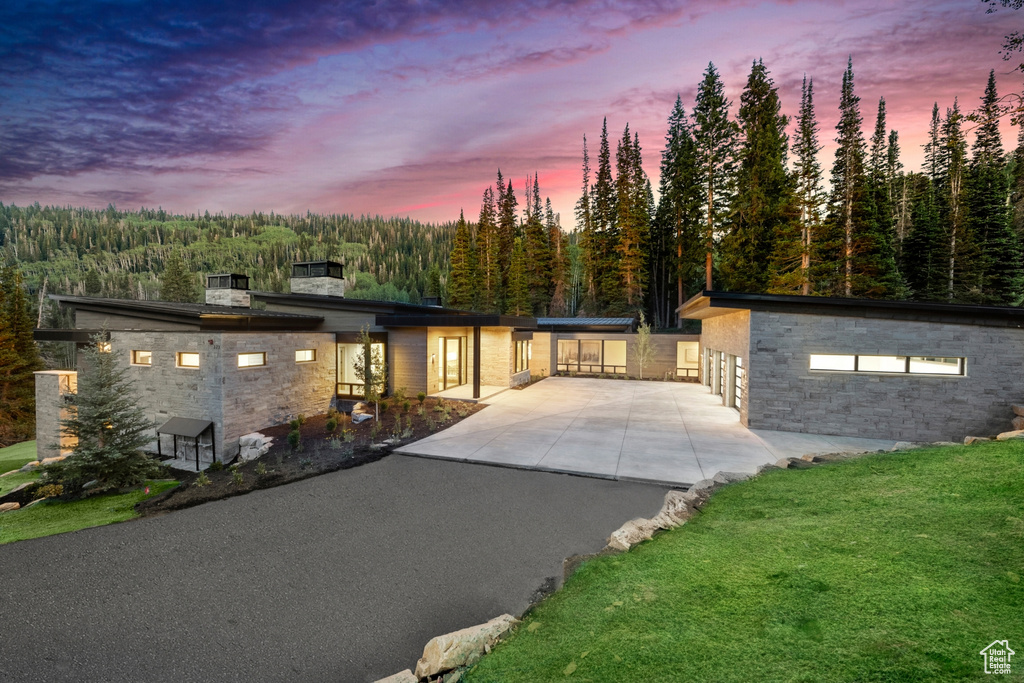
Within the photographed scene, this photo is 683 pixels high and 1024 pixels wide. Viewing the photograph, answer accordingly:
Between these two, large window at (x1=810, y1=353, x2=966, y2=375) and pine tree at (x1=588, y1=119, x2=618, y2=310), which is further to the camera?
pine tree at (x1=588, y1=119, x2=618, y2=310)

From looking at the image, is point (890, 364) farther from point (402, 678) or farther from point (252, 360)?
point (252, 360)

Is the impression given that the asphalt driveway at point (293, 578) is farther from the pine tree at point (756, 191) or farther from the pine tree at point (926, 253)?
the pine tree at point (926, 253)

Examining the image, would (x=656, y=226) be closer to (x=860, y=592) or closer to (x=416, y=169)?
(x=416, y=169)

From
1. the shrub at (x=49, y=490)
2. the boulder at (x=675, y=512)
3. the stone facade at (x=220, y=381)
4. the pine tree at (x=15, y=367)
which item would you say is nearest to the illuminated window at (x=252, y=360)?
the stone facade at (x=220, y=381)

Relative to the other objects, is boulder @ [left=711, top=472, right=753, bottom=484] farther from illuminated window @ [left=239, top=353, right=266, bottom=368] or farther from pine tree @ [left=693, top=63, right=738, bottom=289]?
pine tree @ [left=693, top=63, right=738, bottom=289]

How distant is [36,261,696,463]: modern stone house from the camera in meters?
11.9

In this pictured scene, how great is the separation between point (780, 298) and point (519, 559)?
10447 millimetres

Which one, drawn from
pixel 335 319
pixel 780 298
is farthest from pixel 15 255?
pixel 780 298

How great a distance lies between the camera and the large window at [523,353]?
70.9 feet

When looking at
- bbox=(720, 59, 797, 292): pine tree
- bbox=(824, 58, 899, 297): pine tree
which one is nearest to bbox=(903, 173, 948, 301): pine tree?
bbox=(824, 58, 899, 297): pine tree

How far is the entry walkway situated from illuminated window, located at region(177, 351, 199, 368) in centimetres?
697

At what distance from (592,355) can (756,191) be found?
16.6m

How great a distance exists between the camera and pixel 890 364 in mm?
11359

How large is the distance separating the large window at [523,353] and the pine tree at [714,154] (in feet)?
49.7
